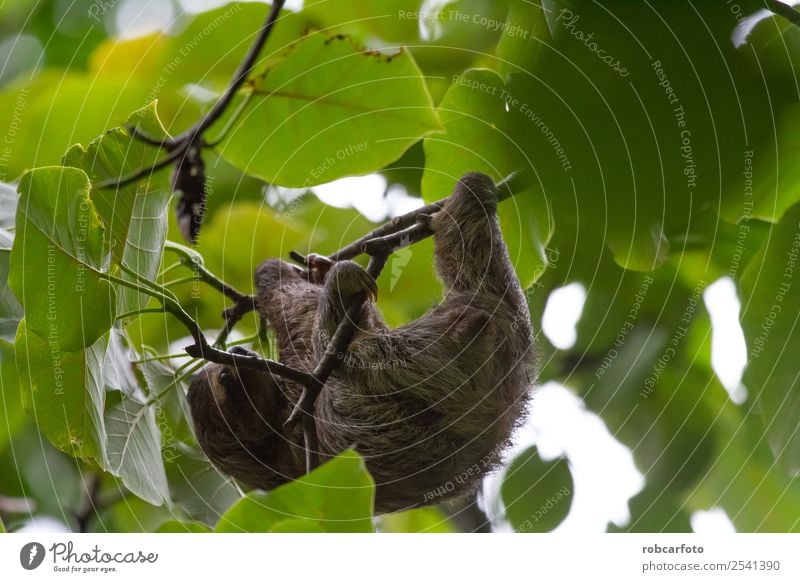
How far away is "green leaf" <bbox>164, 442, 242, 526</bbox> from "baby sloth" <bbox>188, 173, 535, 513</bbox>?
0.62 ft

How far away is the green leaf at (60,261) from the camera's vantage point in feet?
3.15

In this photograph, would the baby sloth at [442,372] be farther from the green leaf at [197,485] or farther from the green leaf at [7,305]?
the green leaf at [7,305]

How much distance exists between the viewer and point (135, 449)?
4.10 feet

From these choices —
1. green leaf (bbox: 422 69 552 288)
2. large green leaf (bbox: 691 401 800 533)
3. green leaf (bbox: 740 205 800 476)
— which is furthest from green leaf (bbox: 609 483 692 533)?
green leaf (bbox: 422 69 552 288)

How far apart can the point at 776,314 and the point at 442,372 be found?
1.99ft

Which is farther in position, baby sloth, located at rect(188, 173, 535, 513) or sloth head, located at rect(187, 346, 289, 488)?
sloth head, located at rect(187, 346, 289, 488)

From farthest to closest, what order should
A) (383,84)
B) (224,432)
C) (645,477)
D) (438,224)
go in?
(224,432), (645,477), (438,224), (383,84)

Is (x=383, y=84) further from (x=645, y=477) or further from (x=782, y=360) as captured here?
(x=645, y=477)

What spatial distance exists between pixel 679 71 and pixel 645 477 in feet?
2.69

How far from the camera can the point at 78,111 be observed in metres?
1.37

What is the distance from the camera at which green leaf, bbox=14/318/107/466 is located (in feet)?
3.61

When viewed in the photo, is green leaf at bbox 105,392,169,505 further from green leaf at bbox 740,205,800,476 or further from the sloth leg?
green leaf at bbox 740,205,800,476

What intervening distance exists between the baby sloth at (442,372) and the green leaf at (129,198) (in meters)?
0.35

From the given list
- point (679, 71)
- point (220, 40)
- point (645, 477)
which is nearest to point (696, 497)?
point (645, 477)
